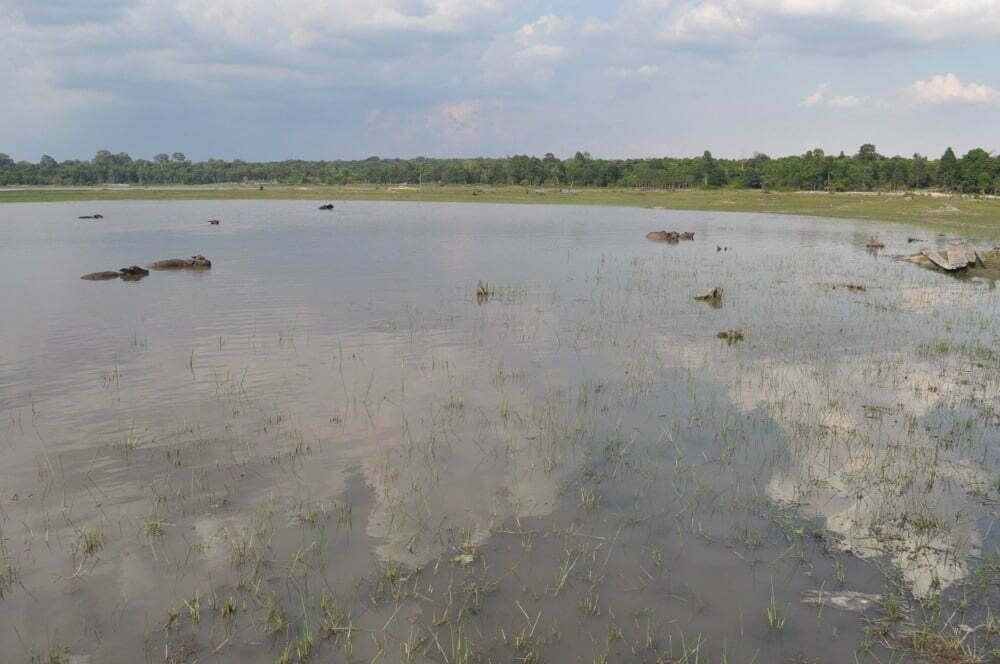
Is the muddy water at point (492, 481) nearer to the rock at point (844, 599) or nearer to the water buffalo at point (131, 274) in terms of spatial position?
the rock at point (844, 599)

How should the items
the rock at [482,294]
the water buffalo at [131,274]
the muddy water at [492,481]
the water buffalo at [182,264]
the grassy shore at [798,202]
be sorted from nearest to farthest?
the muddy water at [492,481] → the rock at [482,294] → the water buffalo at [131,274] → the water buffalo at [182,264] → the grassy shore at [798,202]

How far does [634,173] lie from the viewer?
403ft

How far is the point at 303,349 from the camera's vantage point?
14.5 metres

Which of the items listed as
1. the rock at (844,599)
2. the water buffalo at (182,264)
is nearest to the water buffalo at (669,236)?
the water buffalo at (182,264)

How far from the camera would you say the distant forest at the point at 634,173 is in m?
88.3

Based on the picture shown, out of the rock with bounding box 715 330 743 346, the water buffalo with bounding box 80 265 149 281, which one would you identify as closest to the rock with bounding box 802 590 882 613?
the rock with bounding box 715 330 743 346

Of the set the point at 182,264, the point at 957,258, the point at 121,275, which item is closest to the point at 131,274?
the point at 121,275

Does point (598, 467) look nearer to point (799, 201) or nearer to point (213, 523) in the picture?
point (213, 523)

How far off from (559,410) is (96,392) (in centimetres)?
761

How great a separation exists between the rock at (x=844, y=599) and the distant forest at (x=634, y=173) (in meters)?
85.7

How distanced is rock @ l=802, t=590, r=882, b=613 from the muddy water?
0.09 m

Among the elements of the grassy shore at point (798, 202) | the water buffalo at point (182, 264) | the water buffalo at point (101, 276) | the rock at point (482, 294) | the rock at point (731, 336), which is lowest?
the rock at point (731, 336)

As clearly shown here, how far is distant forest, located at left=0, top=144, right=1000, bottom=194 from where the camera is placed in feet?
290

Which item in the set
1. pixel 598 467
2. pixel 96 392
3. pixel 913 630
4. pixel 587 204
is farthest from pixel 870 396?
pixel 587 204
